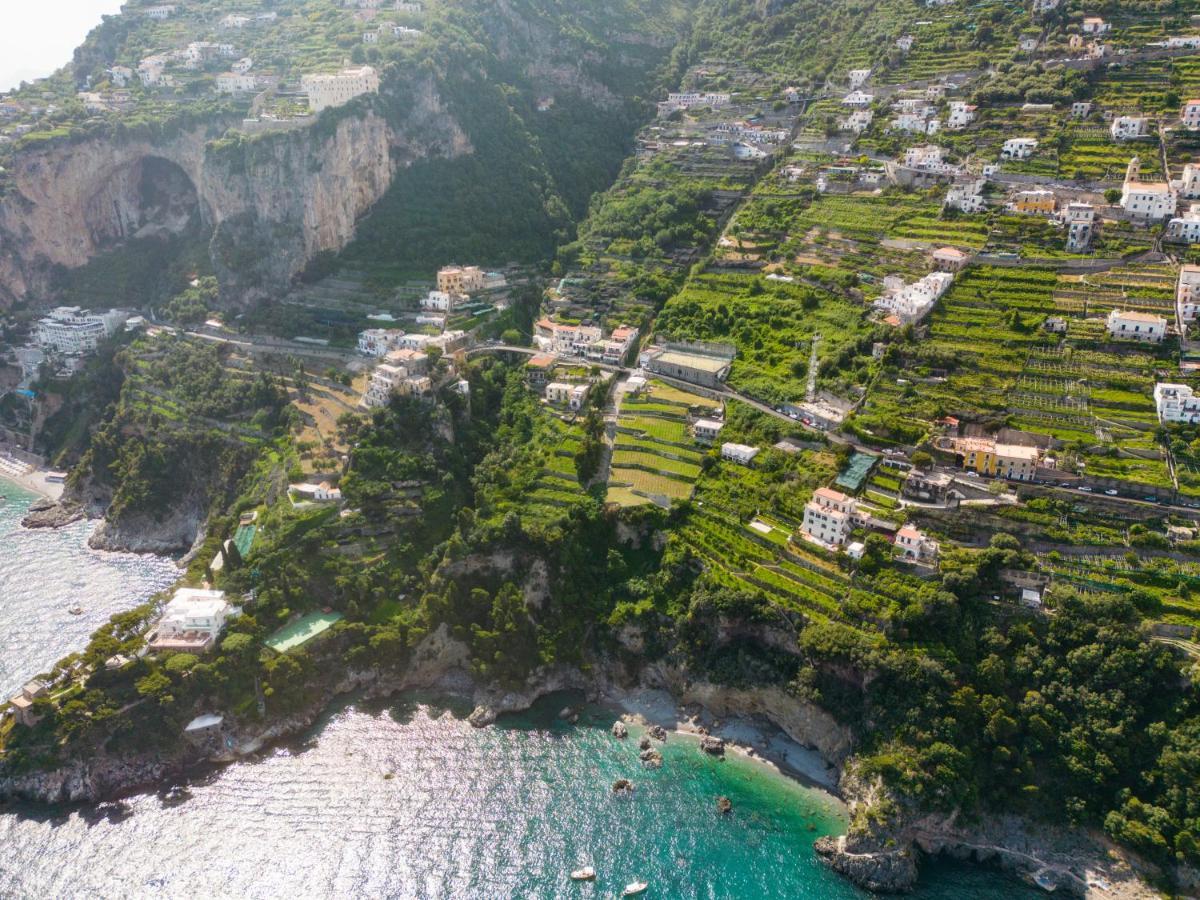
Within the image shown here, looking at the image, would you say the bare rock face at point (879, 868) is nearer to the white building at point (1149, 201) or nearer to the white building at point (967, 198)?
the white building at point (1149, 201)

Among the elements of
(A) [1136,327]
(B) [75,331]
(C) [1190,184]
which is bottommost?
(B) [75,331]

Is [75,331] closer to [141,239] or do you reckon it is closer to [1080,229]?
[141,239]

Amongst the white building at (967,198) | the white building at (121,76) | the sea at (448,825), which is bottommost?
the sea at (448,825)

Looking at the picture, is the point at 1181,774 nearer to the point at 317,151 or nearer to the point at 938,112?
the point at 938,112

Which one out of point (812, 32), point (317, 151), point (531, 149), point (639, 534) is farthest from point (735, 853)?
point (812, 32)

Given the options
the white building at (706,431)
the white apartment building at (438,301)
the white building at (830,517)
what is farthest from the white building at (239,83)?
the white building at (830,517)

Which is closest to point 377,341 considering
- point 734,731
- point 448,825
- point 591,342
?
point 591,342
